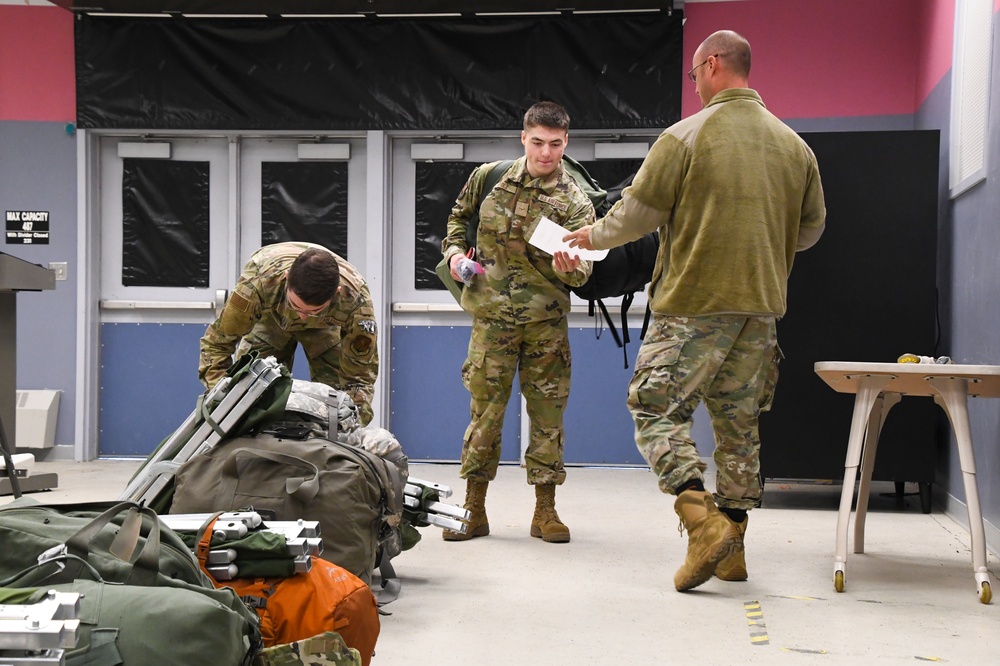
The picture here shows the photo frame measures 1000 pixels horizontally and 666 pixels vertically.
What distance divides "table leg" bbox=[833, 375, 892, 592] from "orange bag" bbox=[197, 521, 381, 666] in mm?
1719

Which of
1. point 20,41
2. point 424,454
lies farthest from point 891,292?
point 20,41

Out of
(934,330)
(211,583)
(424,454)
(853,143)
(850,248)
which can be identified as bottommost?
(424,454)

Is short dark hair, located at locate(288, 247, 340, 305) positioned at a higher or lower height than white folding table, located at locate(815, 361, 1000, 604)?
higher

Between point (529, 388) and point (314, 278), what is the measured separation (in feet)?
3.99

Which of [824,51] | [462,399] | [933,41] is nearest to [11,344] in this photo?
[462,399]

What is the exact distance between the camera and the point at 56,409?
265 inches

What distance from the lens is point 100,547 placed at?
66.8 inches

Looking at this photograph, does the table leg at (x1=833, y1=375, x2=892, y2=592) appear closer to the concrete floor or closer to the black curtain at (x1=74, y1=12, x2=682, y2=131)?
the concrete floor

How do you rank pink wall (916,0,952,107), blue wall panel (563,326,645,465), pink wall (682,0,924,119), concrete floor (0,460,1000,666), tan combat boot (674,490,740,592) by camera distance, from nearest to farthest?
1. concrete floor (0,460,1000,666)
2. tan combat boot (674,490,740,592)
3. pink wall (916,0,952,107)
4. pink wall (682,0,924,119)
5. blue wall panel (563,326,645,465)

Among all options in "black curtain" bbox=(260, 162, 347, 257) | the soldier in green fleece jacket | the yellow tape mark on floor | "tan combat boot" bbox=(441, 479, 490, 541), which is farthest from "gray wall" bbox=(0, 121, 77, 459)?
the yellow tape mark on floor

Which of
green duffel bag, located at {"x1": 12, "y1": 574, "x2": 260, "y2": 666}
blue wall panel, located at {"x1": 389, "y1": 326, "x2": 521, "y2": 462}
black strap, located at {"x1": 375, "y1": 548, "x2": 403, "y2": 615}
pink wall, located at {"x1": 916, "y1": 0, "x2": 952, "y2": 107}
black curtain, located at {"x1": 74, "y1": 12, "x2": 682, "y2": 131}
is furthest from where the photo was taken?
blue wall panel, located at {"x1": 389, "y1": 326, "x2": 521, "y2": 462}

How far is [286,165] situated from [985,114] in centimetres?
429

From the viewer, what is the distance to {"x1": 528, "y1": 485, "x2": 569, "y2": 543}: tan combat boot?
3980 mm

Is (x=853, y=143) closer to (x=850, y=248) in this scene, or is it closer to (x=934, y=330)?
(x=850, y=248)
